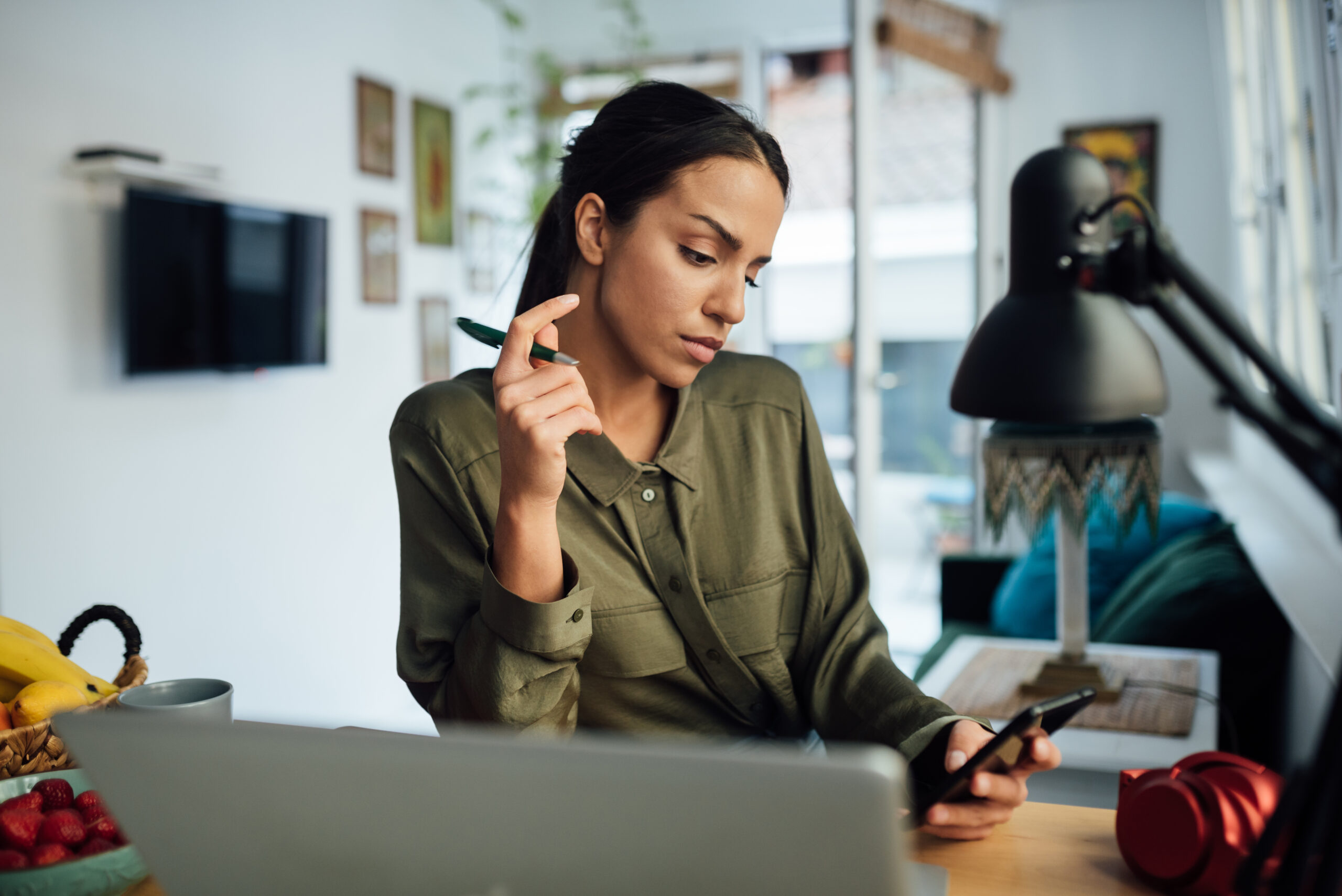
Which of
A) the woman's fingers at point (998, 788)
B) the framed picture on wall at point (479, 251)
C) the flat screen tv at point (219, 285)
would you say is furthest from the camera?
the framed picture on wall at point (479, 251)

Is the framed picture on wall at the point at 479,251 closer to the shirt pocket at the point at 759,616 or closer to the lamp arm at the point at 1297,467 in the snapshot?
the shirt pocket at the point at 759,616

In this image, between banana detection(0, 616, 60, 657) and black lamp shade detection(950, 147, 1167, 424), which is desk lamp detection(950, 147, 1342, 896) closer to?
black lamp shade detection(950, 147, 1167, 424)

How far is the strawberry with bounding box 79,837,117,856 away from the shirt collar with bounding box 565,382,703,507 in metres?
0.58

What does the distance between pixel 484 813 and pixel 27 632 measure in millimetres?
902

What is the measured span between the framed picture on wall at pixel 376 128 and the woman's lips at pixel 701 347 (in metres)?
2.69

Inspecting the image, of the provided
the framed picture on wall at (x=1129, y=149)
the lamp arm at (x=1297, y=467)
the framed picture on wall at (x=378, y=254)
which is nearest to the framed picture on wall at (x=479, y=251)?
the framed picture on wall at (x=378, y=254)

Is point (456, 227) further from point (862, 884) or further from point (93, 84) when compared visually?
point (862, 884)

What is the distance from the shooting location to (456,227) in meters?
4.11

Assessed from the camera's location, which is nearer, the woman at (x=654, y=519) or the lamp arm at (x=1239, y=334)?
the lamp arm at (x=1239, y=334)

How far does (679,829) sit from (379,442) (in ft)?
11.3

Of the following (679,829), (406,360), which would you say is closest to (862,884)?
(679,829)

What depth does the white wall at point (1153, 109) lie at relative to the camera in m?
3.92

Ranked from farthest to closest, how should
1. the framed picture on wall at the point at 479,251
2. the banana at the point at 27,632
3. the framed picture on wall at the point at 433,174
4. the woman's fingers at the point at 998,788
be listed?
the framed picture on wall at the point at 479,251 < the framed picture on wall at the point at 433,174 < the banana at the point at 27,632 < the woman's fingers at the point at 998,788

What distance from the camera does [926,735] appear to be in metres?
0.97
